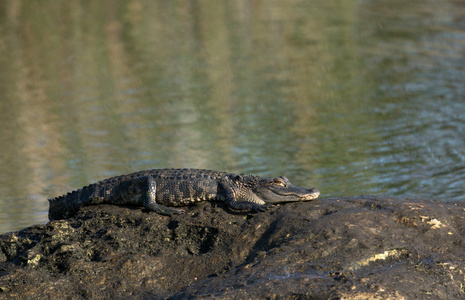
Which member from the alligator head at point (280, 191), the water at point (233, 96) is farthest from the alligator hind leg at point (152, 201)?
the water at point (233, 96)

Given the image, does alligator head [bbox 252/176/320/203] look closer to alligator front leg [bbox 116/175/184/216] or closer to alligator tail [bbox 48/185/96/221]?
alligator front leg [bbox 116/175/184/216]

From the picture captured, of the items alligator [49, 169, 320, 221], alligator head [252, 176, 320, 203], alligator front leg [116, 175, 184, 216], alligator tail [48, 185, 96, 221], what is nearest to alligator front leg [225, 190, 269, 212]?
alligator [49, 169, 320, 221]

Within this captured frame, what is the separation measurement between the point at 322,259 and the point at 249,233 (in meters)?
0.71

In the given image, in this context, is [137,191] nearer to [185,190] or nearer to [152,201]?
[152,201]

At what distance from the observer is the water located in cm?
924

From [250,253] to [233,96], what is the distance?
8710mm

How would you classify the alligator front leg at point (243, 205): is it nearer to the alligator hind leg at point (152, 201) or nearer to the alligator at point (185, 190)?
the alligator at point (185, 190)

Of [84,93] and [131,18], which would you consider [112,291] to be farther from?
[131,18]

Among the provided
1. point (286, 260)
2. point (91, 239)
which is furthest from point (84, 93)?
point (286, 260)

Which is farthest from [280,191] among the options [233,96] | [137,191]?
[233,96]

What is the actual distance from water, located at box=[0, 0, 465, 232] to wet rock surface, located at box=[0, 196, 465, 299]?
262cm

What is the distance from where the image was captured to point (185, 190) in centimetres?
557

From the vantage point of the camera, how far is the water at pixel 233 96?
924cm

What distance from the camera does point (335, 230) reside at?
4773mm
